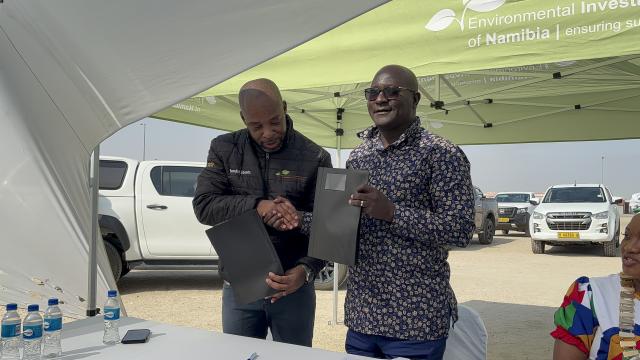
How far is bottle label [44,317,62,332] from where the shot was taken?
1.62m

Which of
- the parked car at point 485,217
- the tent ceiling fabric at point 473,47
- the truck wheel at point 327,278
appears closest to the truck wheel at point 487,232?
the parked car at point 485,217

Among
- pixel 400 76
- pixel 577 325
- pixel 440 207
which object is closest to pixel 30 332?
pixel 440 207

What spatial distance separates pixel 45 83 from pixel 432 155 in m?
1.77

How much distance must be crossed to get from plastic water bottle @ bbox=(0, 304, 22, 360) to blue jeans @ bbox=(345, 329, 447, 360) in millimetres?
1129

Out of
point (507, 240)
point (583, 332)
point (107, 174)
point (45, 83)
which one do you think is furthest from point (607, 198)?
point (45, 83)

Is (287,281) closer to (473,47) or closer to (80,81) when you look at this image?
(80,81)

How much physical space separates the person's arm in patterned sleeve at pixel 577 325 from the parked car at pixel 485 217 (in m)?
12.0

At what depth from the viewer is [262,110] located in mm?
1930

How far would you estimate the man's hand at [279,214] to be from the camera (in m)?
1.83

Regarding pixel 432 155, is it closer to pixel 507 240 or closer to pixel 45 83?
pixel 45 83

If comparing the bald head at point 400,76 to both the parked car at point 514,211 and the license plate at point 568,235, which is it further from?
the parked car at point 514,211

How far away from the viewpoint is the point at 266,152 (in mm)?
2066

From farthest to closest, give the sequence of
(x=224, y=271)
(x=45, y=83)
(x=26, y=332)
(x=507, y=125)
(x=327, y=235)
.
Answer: (x=507, y=125) < (x=45, y=83) < (x=224, y=271) < (x=327, y=235) < (x=26, y=332)

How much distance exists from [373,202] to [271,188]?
0.57 m
